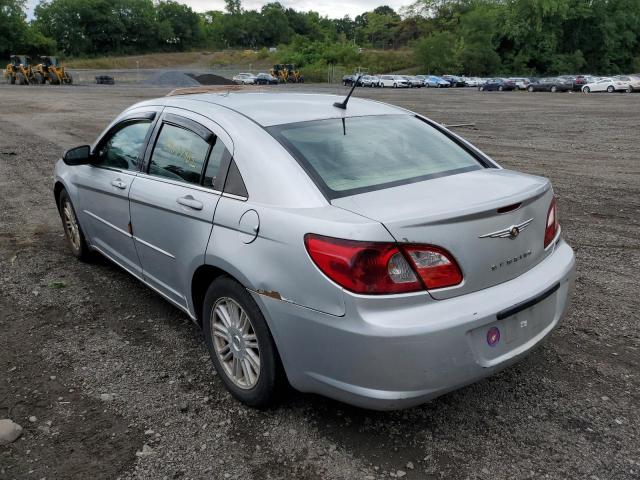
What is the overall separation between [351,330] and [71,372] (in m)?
2.00

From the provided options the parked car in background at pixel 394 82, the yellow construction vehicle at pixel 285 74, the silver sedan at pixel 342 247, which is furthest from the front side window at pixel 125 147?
the yellow construction vehicle at pixel 285 74

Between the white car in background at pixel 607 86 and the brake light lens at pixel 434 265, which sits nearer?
the brake light lens at pixel 434 265

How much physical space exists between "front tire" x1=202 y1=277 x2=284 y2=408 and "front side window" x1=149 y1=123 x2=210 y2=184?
2.42 feet

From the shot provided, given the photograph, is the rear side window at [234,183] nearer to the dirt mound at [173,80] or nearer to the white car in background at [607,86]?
the white car in background at [607,86]

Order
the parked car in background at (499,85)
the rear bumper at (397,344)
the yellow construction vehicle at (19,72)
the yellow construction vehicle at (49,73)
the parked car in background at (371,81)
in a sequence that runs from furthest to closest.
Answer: the parked car in background at (371,81)
the parked car in background at (499,85)
the yellow construction vehicle at (49,73)
the yellow construction vehicle at (19,72)
the rear bumper at (397,344)

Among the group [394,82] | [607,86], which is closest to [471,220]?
[607,86]

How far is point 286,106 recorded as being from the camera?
11.9 ft

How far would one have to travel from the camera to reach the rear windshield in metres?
2.92

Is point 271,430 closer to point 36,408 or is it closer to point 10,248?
point 36,408

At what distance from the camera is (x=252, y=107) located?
3.51 meters

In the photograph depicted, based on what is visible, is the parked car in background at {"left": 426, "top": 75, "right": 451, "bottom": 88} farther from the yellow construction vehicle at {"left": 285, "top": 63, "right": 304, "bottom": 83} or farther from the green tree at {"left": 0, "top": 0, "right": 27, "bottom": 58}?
Result: the green tree at {"left": 0, "top": 0, "right": 27, "bottom": 58}

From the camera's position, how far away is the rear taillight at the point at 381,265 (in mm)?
2393

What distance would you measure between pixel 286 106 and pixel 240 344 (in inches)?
60.7

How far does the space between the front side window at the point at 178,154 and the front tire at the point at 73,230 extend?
1780 millimetres
